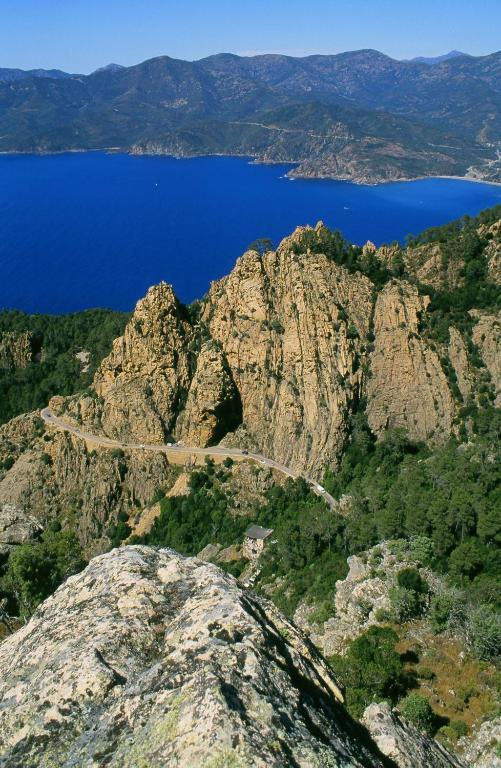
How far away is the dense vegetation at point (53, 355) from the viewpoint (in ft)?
241

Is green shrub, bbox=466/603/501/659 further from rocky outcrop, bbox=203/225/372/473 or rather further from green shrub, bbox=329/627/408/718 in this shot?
rocky outcrop, bbox=203/225/372/473

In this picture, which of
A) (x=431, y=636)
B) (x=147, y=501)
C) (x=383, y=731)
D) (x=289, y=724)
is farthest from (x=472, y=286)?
(x=289, y=724)

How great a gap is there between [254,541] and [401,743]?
118 feet

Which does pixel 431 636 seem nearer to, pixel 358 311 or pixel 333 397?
pixel 333 397

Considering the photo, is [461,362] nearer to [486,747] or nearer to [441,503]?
[441,503]

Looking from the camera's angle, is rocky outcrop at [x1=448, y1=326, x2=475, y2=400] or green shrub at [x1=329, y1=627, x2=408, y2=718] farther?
rocky outcrop at [x1=448, y1=326, x2=475, y2=400]

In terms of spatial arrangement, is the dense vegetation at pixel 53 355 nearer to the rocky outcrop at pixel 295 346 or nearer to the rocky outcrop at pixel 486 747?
the rocky outcrop at pixel 295 346

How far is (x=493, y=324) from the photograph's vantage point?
186 feet

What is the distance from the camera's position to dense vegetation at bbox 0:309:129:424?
241ft

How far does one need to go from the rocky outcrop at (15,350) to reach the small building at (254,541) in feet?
147

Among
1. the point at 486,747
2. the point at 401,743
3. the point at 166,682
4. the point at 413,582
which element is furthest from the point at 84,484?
the point at 166,682

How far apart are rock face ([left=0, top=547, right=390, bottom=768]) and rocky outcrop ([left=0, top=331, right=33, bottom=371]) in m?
73.9

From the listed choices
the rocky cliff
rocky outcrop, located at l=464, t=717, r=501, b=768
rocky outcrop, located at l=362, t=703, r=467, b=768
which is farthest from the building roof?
rocky outcrop, located at l=362, t=703, r=467, b=768

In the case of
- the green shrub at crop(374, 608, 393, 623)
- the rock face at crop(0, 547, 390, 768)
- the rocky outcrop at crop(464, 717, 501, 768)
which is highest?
the rock face at crop(0, 547, 390, 768)
